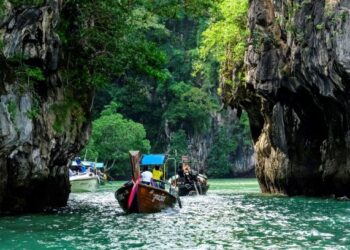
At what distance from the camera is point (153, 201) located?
71.1 ft

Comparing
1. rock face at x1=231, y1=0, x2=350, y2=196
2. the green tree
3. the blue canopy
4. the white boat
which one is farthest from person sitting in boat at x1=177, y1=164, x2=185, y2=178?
the green tree

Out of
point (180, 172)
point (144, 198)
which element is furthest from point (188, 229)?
point (180, 172)

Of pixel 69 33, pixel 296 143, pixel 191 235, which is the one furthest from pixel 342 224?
pixel 296 143

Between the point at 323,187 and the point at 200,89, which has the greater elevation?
the point at 200,89

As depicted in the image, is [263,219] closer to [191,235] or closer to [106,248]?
[191,235]

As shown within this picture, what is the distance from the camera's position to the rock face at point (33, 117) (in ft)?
57.6

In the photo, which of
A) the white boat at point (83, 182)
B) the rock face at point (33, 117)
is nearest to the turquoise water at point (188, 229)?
the rock face at point (33, 117)

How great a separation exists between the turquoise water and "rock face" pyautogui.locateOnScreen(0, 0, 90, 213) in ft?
4.05

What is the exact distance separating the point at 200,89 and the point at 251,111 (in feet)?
103

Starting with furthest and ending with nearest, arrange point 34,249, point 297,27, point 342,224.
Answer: point 297,27 → point 342,224 → point 34,249

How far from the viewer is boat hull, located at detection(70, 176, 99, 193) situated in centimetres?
3778

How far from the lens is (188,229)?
53.1 feet

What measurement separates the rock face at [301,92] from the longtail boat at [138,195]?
775 cm

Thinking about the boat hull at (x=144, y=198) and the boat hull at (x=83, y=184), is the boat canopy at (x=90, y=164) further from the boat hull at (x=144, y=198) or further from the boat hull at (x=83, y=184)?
the boat hull at (x=144, y=198)
